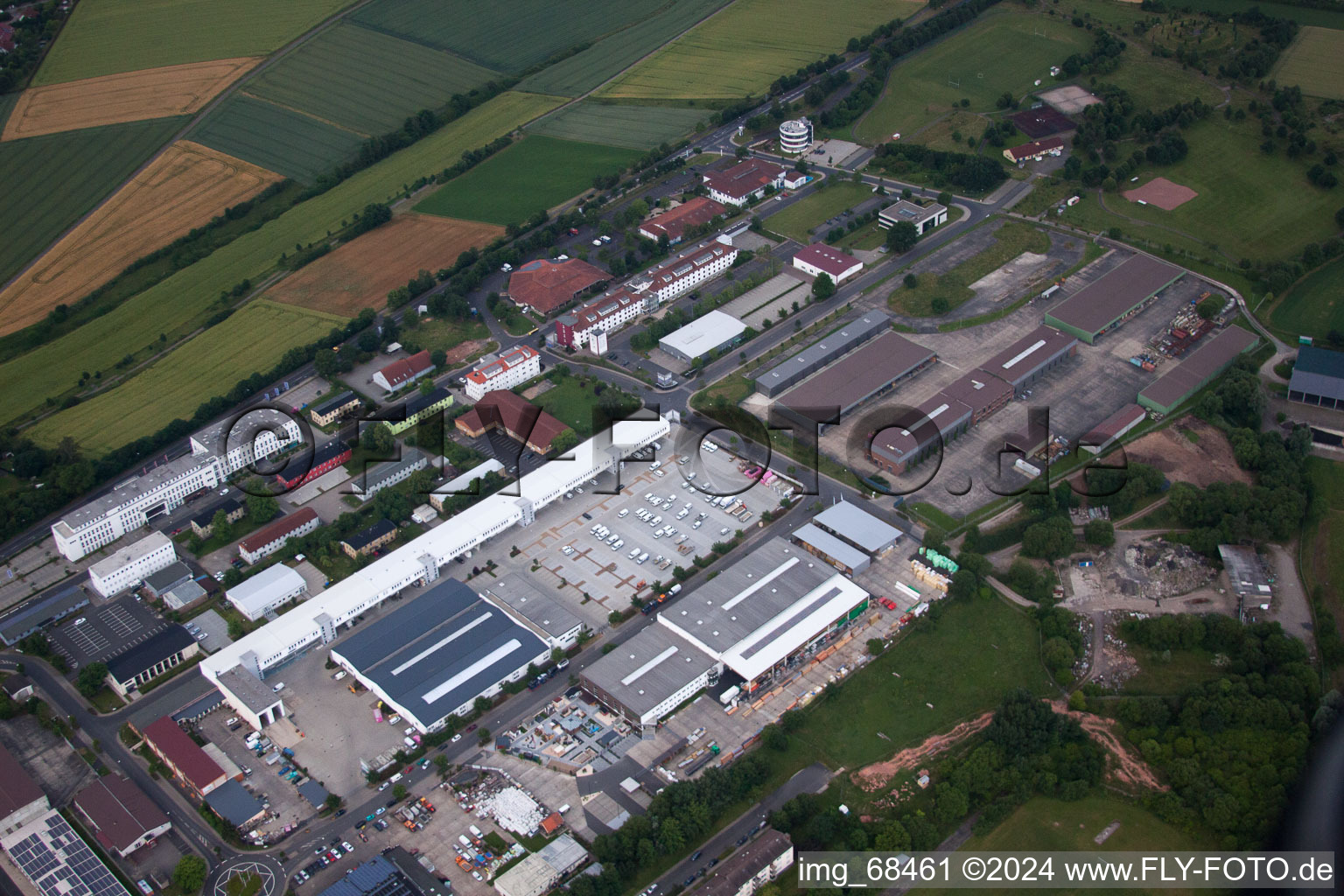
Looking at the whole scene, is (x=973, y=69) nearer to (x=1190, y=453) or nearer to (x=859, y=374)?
(x=859, y=374)

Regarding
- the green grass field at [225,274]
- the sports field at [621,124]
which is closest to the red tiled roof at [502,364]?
the green grass field at [225,274]

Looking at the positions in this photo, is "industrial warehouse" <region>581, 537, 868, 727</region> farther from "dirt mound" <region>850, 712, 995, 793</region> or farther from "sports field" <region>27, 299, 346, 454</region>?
"sports field" <region>27, 299, 346, 454</region>

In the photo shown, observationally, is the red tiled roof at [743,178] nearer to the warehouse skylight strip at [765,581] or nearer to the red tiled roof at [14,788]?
the warehouse skylight strip at [765,581]

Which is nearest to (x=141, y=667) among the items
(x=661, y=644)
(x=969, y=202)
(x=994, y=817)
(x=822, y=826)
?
(x=661, y=644)

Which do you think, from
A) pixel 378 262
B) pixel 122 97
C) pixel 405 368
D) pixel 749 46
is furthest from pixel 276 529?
pixel 749 46

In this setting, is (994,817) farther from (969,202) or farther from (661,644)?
(969,202)

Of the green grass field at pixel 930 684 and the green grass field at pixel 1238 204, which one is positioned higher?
the green grass field at pixel 1238 204
